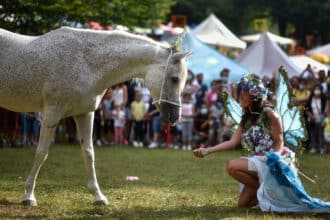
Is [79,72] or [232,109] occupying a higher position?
[79,72]

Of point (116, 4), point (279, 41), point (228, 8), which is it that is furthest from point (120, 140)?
point (228, 8)

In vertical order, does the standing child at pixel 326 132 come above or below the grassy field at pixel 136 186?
above

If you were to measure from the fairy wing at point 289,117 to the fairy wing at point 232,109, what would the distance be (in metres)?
0.51

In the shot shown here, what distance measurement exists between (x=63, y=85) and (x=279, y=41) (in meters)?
27.3

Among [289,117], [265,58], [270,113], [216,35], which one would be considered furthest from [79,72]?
[216,35]

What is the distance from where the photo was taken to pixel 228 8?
4775 centimetres

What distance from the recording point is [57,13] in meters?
16.4

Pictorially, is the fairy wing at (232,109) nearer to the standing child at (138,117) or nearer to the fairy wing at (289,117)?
the fairy wing at (289,117)

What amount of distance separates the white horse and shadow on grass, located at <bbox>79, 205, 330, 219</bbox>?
0.60m

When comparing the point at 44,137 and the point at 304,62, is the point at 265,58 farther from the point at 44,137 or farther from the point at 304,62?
the point at 44,137

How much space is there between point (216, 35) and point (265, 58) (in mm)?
4022

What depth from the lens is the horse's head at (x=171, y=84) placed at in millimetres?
8820

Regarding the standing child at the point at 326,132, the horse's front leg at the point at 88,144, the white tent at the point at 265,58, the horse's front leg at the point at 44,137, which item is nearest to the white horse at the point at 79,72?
the horse's front leg at the point at 44,137

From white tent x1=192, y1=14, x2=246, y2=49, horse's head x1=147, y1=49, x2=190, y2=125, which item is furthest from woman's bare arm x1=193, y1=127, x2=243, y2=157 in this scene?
white tent x1=192, y1=14, x2=246, y2=49
